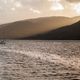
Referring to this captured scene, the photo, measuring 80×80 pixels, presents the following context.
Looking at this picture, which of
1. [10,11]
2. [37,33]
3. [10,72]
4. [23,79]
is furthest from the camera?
[37,33]

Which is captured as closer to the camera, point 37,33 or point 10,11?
point 10,11

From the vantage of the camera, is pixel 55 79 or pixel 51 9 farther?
pixel 51 9

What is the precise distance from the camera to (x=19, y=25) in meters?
7.23

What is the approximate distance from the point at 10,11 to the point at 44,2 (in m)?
0.78

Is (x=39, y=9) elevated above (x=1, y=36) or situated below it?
above

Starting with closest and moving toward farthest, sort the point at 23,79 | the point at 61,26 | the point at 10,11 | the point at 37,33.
Result: the point at 23,79, the point at 10,11, the point at 37,33, the point at 61,26

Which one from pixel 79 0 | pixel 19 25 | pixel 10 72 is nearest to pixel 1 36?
pixel 19 25

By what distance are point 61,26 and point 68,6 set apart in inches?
28.1

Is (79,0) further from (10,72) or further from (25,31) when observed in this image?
(10,72)

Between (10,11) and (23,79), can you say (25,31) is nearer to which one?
(10,11)

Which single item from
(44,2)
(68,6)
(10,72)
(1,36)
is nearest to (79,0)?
(68,6)

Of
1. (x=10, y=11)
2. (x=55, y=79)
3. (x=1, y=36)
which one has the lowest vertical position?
(x=55, y=79)

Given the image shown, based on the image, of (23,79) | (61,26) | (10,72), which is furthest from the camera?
(61,26)

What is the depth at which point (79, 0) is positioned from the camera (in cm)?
720
